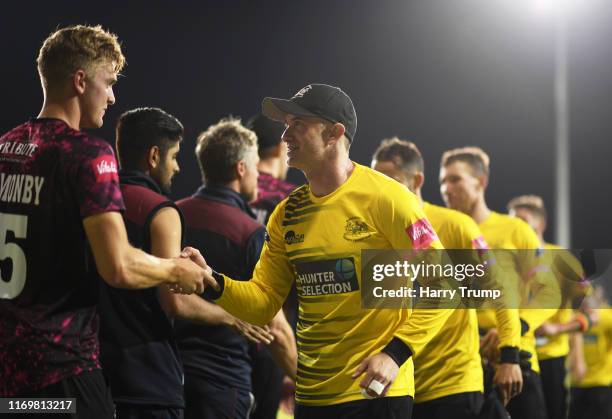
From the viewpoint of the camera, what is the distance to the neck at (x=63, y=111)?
3.49 metres

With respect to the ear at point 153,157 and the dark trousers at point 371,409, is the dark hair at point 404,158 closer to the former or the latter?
the ear at point 153,157

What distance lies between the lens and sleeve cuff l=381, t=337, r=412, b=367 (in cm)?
380

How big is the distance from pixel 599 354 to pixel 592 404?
0.44 m

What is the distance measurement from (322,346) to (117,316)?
1027 millimetres

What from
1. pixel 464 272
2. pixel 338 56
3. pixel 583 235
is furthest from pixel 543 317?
pixel 583 235

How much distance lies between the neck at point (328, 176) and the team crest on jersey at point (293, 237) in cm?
22

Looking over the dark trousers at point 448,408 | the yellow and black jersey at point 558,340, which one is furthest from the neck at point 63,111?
the yellow and black jersey at point 558,340

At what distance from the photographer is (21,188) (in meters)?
3.33

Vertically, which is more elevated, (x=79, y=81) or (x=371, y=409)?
(x=79, y=81)

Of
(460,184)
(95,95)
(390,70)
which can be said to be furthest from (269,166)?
(390,70)

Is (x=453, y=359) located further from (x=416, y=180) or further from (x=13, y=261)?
(x=13, y=261)

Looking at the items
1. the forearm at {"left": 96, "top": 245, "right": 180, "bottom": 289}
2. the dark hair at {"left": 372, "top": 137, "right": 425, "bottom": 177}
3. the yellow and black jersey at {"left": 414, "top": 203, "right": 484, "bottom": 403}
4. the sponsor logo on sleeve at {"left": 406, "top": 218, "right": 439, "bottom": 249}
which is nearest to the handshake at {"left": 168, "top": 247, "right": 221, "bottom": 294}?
the forearm at {"left": 96, "top": 245, "right": 180, "bottom": 289}

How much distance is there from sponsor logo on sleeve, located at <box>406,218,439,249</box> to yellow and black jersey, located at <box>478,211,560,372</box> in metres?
2.84

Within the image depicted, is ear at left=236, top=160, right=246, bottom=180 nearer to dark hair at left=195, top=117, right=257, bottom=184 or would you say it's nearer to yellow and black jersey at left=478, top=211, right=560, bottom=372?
dark hair at left=195, top=117, right=257, bottom=184
